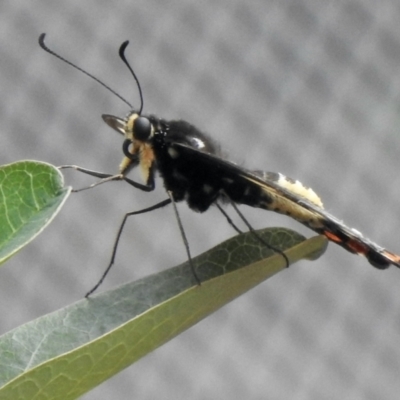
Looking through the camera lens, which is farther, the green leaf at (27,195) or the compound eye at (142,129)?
the compound eye at (142,129)

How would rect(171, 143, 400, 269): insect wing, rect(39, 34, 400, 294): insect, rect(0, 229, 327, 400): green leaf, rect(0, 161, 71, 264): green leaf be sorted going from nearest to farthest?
1. rect(0, 229, 327, 400): green leaf
2. rect(0, 161, 71, 264): green leaf
3. rect(171, 143, 400, 269): insect wing
4. rect(39, 34, 400, 294): insect

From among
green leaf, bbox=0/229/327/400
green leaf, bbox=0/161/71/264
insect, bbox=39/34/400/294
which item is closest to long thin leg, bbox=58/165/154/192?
insect, bbox=39/34/400/294

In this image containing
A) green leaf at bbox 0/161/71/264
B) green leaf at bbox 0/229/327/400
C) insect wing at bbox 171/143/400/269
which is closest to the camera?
green leaf at bbox 0/229/327/400

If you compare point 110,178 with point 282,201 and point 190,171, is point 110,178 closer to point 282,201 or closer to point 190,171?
point 190,171

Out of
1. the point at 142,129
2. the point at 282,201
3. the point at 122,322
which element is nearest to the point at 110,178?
the point at 142,129

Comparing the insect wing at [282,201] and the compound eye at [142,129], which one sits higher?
the compound eye at [142,129]

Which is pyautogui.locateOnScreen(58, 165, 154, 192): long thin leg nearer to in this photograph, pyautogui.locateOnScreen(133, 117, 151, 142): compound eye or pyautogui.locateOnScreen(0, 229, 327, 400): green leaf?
pyautogui.locateOnScreen(133, 117, 151, 142): compound eye

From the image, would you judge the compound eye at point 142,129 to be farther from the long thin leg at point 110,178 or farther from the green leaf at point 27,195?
the green leaf at point 27,195

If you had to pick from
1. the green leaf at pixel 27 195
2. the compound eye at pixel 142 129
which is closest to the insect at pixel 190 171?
the compound eye at pixel 142 129
